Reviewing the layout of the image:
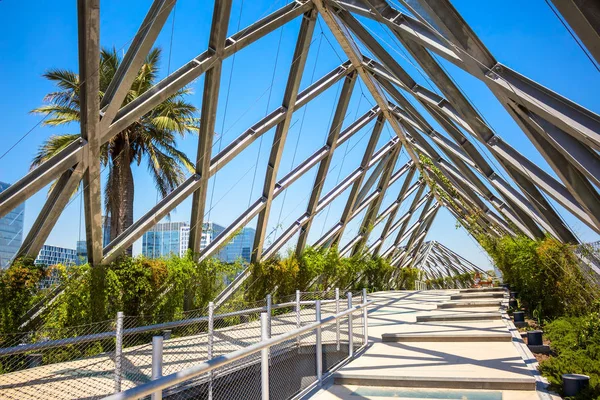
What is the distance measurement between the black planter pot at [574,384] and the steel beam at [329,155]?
39.5 ft

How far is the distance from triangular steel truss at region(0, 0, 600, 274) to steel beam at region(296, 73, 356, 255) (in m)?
0.04

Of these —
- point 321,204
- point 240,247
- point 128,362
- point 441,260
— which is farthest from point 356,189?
point 441,260

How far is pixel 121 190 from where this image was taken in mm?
13820

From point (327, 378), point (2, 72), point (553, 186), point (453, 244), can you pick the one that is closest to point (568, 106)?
point (553, 186)

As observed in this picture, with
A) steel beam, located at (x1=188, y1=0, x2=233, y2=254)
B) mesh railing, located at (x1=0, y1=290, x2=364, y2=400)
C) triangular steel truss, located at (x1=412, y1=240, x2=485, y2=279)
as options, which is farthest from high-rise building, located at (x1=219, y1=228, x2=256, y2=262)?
triangular steel truss, located at (x1=412, y1=240, x2=485, y2=279)

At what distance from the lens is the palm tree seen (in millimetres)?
12227

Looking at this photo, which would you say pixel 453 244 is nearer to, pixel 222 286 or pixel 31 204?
pixel 222 286

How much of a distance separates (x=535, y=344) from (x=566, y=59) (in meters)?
4.47

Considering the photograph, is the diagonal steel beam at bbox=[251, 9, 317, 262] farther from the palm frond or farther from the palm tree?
the palm frond

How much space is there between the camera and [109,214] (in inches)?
608

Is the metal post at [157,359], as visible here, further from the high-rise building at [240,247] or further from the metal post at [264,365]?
the high-rise building at [240,247]

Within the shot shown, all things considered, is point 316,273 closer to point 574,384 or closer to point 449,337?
point 449,337

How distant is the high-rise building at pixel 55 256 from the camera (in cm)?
877

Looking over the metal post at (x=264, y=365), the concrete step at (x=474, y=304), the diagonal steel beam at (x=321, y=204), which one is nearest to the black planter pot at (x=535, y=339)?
the metal post at (x=264, y=365)
